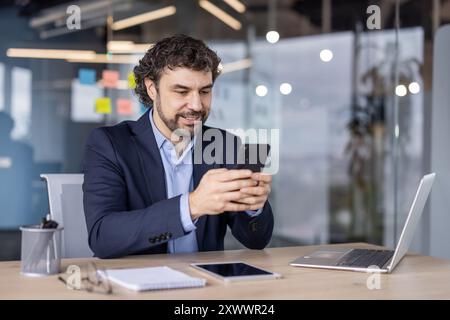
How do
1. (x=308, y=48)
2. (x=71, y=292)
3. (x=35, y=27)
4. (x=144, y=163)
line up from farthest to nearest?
1. (x=308, y=48)
2. (x=35, y=27)
3. (x=144, y=163)
4. (x=71, y=292)

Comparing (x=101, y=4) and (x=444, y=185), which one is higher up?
(x=101, y=4)

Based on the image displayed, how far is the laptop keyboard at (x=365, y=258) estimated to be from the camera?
187 cm

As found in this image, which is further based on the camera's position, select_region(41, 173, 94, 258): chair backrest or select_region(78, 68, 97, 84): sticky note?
select_region(78, 68, 97, 84): sticky note

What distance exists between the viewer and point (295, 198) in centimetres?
609

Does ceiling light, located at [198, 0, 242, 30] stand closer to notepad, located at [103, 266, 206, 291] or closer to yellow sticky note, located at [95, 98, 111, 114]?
yellow sticky note, located at [95, 98, 111, 114]

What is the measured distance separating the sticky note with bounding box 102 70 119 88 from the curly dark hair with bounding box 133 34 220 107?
7.40 feet

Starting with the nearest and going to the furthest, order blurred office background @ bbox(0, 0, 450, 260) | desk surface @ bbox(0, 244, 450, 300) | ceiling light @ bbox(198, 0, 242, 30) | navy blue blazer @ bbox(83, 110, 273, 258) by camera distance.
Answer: desk surface @ bbox(0, 244, 450, 300)
navy blue blazer @ bbox(83, 110, 273, 258)
blurred office background @ bbox(0, 0, 450, 260)
ceiling light @ bbox(198, 0, 242, 30)

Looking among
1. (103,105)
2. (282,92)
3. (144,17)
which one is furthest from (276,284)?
(282,92)

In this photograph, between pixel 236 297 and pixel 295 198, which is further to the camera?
pixel 295 198

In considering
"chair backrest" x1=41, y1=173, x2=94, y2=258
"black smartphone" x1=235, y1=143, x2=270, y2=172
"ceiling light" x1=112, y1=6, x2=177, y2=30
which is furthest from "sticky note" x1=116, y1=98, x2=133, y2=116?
"chair backrest" x1=41, y1=173, x2=94, y2=258

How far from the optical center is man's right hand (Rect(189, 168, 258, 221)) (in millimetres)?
1790

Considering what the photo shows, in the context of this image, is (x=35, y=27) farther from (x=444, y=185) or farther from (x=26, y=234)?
(x=26, y=234)
